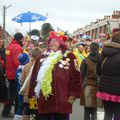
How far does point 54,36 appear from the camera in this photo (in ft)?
24.4

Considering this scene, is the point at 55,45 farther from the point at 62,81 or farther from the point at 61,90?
the point at 61,90

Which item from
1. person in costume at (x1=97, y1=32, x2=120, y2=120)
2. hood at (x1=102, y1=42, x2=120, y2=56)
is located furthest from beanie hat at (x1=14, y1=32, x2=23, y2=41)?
hood at (x1=102, y1=42, x2=120, y2=56)

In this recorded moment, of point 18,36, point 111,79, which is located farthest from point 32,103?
point 18,36

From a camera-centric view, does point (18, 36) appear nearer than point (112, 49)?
No

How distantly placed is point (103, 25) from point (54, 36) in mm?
74589

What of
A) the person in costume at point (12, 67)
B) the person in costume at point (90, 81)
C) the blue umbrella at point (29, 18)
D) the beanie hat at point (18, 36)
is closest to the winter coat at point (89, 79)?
the person in costume at point (90, 81)

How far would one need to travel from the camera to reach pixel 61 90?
7.16 m

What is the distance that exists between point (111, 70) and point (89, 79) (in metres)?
2.13

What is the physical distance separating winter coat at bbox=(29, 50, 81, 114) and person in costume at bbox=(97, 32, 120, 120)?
1.97ft

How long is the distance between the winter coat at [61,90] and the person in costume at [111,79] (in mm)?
599

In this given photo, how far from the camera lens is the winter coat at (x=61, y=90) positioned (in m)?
7.13

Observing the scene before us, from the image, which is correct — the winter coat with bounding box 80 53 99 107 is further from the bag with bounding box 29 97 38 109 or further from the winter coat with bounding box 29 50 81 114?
the winter coat with bounding box 29 50 81 114

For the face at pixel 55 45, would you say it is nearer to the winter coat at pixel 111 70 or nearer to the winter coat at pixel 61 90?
the winter coat at pixel 61 90

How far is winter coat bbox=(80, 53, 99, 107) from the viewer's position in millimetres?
9602
